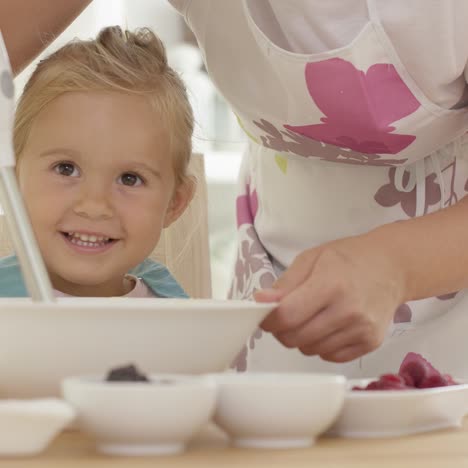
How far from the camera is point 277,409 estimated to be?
1.68ft

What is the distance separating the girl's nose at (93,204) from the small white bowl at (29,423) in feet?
2.58

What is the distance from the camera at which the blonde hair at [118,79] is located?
4.25 feet

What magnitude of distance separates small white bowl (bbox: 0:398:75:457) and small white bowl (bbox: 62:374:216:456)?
0.01 meters

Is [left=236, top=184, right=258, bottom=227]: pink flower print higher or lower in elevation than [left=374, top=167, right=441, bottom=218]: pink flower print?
higher

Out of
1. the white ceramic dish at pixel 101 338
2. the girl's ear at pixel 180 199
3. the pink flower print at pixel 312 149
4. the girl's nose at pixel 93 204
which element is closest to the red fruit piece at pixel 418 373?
the white ceramic dish at pixel 101 338

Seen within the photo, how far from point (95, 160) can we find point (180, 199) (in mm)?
212

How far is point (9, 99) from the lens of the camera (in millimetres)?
586

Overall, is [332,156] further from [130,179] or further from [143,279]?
[143,279]

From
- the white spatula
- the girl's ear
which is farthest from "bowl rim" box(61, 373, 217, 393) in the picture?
the girl's ear

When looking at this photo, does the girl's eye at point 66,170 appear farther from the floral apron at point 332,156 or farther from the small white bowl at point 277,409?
the small white bowl at point 277,409

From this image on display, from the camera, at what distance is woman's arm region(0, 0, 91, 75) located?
0.98 m

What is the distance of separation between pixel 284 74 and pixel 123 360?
47cm

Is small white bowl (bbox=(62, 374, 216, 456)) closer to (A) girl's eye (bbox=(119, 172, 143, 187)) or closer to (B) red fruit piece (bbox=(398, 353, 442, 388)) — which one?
(B) red fruit piece (bbox=(398, 353, 442, 388))

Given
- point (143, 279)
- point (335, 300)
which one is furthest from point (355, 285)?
point (143, 279)
